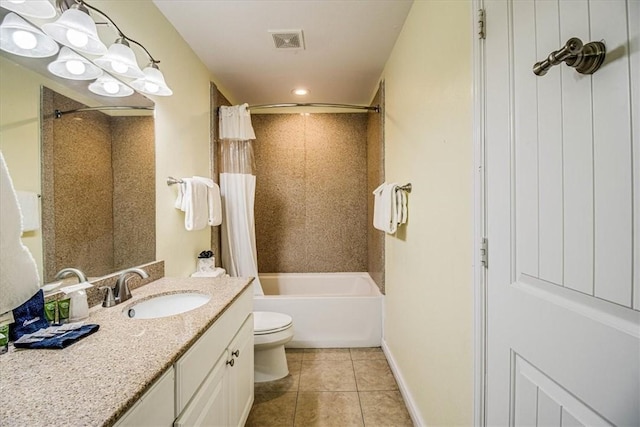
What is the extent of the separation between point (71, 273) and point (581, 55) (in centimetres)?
172

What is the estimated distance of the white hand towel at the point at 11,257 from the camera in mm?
428

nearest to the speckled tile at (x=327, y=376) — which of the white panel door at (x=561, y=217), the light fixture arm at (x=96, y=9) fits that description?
the white panel door at (x=561, y=217)

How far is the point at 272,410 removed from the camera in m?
1.79

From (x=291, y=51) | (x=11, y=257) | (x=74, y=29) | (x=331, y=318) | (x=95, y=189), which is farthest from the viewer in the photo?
(x=331, y=318)

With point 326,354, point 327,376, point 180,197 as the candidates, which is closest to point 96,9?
point 180,197

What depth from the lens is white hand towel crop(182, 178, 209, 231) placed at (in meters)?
1.88

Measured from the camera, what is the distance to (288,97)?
3043mm

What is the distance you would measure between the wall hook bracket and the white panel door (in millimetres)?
14

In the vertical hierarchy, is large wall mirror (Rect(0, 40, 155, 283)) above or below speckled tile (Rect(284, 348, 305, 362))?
above

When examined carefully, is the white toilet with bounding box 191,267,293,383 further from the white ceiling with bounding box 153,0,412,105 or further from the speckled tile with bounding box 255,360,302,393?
the white ceiling with bounding box 153,0,412,105

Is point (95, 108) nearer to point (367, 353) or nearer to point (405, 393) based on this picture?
point (405, 393)

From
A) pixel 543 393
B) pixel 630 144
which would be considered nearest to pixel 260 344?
pixel 543 393

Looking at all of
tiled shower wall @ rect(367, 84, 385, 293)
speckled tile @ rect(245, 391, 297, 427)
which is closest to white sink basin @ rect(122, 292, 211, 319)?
speckled tile @ rect(245, 391, 297, 427)

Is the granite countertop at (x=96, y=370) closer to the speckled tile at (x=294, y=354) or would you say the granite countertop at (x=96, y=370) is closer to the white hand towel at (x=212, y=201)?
the white hand towel at (x=212, y=201)
